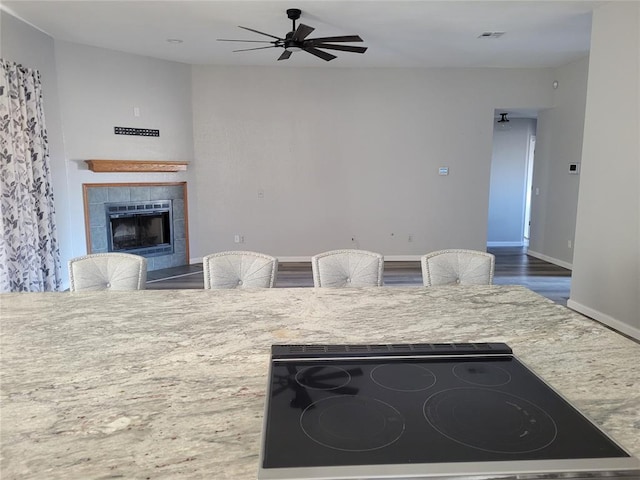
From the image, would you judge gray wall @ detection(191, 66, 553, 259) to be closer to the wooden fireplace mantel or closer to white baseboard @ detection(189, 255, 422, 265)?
white baseboard @ detection(189, 255, 422, 265)

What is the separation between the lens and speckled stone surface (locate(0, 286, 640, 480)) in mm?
852

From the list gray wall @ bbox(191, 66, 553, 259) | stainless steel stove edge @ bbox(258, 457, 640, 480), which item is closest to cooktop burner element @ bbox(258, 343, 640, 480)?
stainless steel stove edge @ bbox(258, 457, 640, 480)

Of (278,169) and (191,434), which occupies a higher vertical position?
(278,169)

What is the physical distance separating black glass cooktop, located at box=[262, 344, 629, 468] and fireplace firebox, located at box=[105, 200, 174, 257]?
5.70m

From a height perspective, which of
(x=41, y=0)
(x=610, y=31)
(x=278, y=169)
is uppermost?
(x=41, y=0)

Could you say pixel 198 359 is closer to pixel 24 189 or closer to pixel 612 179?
pixel 612 179

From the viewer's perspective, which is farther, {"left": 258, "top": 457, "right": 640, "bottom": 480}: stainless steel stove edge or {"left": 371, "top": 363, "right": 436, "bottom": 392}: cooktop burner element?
{"left": 371, "top": 363, "right": 436, "bottom": 392}: cooktop burner element

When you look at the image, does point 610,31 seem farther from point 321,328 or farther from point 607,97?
point 321,328

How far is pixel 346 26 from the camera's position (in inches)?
193

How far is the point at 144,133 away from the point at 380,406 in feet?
20.4

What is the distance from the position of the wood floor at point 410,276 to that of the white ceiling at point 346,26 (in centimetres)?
301

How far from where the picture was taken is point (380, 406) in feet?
3.12

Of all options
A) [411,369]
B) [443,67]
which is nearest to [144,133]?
[443,67]

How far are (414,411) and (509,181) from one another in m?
8.73
